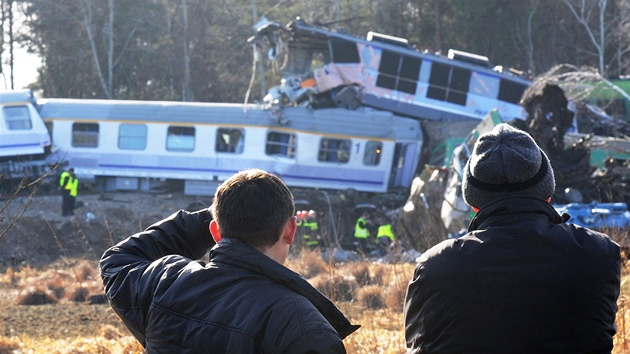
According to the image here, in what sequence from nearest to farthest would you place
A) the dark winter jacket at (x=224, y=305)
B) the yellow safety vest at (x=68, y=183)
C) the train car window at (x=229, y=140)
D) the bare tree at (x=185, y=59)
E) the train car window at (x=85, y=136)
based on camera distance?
the dark winter jacket at (x=224, y=305), the yellow safety vest at (x=68, y=183), the train car window at (x=229, y=140), the train car window at (x=85, y=136), the bare tree at (x=185, y=59)

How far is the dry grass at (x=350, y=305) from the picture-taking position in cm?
679

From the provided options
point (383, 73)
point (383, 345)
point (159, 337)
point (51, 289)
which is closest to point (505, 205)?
point (159, 337)

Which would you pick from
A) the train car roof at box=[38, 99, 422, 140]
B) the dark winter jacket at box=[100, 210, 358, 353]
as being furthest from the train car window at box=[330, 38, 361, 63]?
the dark winter jacket at box=[100, 210, 358, 353]

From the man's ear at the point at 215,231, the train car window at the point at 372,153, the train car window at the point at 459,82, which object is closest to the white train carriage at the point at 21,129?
the train car window at the point at 372,153

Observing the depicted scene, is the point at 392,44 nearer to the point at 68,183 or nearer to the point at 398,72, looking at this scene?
the point at 398,72

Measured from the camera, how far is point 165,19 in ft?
159

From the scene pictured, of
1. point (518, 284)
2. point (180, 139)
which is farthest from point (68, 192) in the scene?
point (518, 284)

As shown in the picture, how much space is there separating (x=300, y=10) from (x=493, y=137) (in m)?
44.3

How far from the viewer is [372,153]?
29.2 metres

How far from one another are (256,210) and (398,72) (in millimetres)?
29279

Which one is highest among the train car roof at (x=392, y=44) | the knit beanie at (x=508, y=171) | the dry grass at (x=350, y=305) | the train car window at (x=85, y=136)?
the train car roof at (x=392, y=44)

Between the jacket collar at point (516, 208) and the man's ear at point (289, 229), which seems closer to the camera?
the man's ear at point (289, 229)

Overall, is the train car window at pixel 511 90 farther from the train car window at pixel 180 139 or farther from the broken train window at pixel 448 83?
the train car window at pixel 180 139

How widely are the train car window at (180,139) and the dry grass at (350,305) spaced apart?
40.9ft
